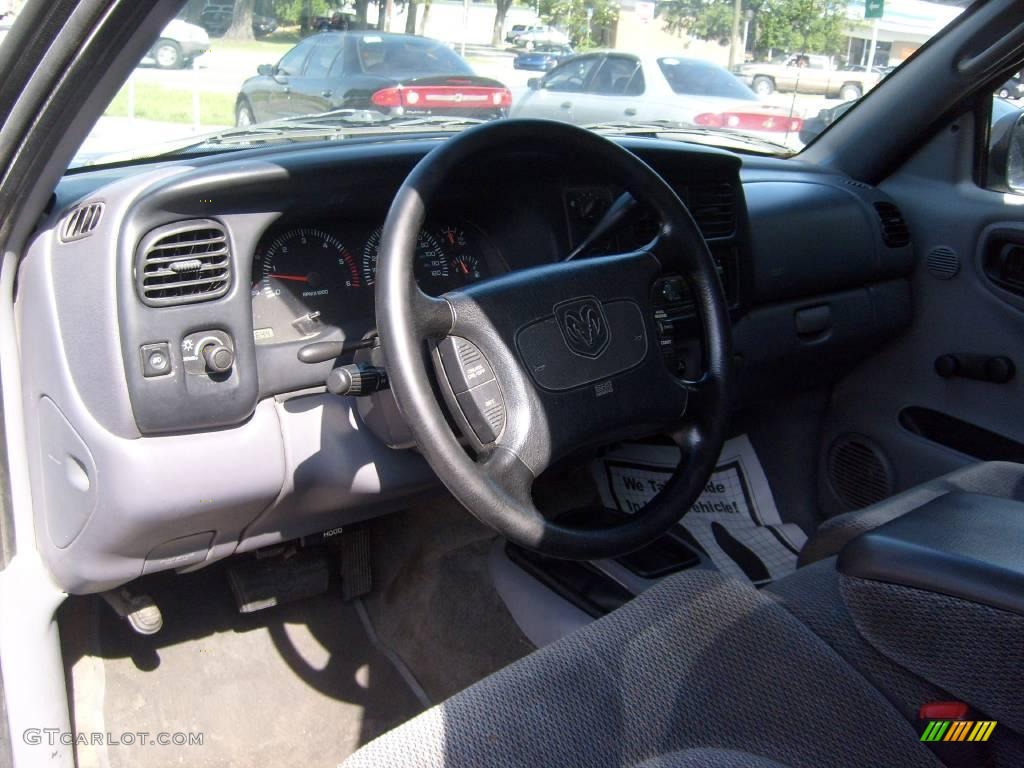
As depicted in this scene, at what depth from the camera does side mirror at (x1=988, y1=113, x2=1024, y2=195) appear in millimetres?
2668

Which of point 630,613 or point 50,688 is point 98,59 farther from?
point 50,688

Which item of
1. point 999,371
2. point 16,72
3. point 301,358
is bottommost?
point 999,371

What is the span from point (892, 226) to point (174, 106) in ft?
6.35

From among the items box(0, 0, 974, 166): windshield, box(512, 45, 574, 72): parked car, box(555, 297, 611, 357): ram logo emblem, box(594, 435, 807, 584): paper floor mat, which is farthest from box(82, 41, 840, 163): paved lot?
box(594, 435, 807, 584): paper floor mat

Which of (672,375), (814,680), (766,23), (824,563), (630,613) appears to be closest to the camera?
(814,680)

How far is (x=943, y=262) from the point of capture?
9.20 feet

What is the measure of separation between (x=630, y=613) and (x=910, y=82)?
6.43ft

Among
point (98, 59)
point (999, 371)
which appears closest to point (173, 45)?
point (98, 59)

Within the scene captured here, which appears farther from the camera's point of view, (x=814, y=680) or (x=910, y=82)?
(x=910, y=82)

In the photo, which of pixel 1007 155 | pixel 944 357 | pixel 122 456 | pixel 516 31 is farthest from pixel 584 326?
pixel 1007 155

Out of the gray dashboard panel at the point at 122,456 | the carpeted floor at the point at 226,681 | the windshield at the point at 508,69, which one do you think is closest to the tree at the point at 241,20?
the windshield at the point at 508,69

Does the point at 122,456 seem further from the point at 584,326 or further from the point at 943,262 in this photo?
the point at 943,262

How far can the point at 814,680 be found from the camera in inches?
51.6

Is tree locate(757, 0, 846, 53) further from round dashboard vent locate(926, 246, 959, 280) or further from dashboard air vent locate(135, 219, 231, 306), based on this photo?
dashboard air vent locate(135, 219, 231, 306)
